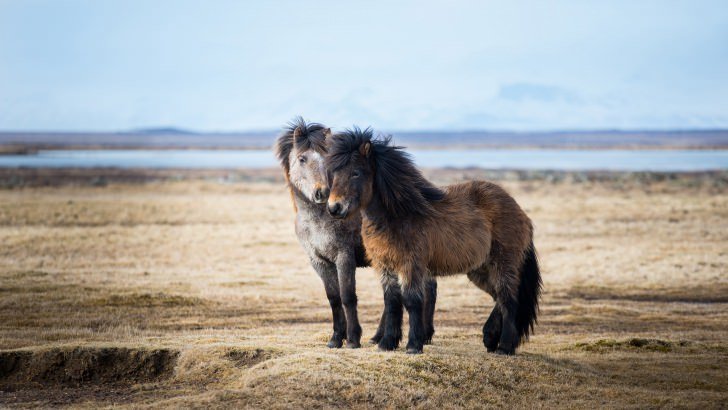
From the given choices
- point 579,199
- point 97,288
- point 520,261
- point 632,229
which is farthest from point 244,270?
point 579,199

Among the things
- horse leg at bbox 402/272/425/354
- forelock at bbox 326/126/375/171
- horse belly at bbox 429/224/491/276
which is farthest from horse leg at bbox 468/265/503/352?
forelock at bbox 326/126/375/171

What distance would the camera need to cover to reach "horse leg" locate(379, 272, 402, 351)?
10.5m

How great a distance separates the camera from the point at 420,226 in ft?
34.6

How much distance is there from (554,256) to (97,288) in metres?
14.2

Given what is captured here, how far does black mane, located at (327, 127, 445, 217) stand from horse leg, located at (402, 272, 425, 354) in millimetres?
824

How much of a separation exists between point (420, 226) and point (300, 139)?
244cm

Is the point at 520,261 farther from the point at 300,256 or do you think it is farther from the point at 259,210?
the point at 259,210

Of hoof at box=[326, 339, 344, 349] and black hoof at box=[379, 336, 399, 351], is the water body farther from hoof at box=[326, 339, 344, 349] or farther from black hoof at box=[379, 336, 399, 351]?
black hoof at box=[379, 336, 399, 351]

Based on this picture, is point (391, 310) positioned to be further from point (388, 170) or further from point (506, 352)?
point (506, 352)

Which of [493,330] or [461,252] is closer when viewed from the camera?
[461,252]

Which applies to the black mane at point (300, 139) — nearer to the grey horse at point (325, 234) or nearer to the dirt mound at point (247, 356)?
the grey horse at point (325, 234)

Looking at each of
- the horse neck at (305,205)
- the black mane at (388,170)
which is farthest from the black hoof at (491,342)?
the horse neck at (305,205)

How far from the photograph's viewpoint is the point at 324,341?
12992 millimetres

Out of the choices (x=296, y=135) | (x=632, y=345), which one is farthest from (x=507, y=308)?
(x=296, y=135)
